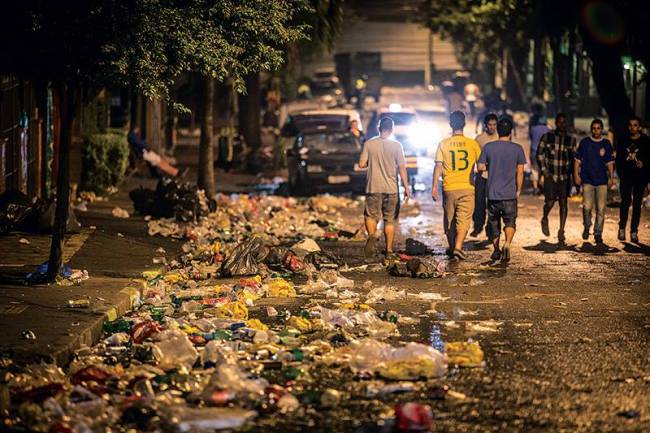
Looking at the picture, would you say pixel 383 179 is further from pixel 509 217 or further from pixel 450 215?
pixel 509 217

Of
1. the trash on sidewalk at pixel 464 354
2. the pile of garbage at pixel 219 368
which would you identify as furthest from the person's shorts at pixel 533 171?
the trash on sidewalk at pixel 464 354

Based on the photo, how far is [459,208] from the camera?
17250 millimetres

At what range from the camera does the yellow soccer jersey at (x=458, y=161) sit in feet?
56.4

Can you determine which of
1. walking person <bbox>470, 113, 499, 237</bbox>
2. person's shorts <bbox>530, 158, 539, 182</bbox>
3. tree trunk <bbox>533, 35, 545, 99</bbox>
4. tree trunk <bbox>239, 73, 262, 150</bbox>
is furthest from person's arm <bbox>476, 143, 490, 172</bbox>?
tree trunk <bbox>533, 35, 545, 99</bbox>

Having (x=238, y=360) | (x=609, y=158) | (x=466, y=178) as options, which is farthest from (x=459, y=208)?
(x=238, y=360)

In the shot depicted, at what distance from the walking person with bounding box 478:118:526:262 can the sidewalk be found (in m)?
4.24

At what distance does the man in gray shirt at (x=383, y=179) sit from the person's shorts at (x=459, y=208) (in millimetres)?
562

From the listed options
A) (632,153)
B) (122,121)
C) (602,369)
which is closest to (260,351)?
(602,369)

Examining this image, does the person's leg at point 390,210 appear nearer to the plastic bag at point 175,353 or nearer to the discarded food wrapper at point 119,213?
the discarded food wrapper at point 119,213

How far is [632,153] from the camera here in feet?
62.1

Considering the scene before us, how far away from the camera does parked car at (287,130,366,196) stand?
90.6 feet

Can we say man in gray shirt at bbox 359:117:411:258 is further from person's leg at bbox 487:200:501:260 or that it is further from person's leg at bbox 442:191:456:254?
person's leg at bbox 487:200:501:260

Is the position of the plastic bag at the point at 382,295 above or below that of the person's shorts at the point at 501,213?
below

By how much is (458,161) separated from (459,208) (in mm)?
606
